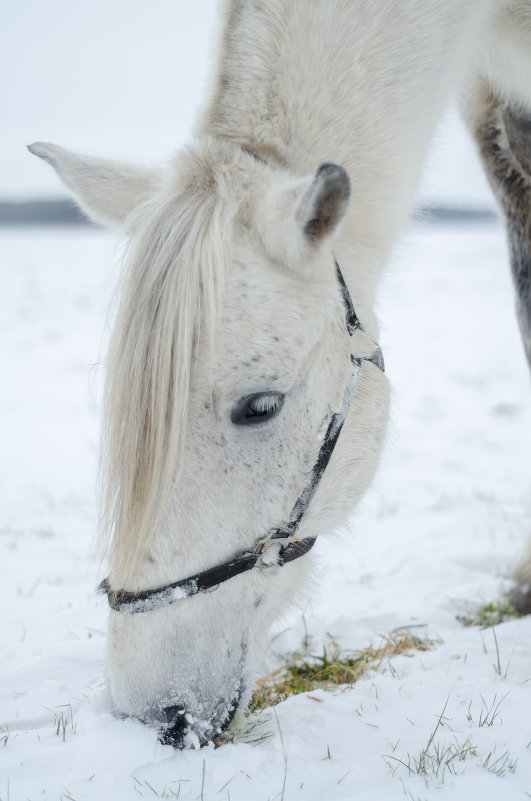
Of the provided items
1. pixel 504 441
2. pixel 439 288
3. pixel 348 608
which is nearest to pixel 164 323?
pixel 348 608

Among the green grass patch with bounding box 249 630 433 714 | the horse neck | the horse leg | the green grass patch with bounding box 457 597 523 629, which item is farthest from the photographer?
the horse leg

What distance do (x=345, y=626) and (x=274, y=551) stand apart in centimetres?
107

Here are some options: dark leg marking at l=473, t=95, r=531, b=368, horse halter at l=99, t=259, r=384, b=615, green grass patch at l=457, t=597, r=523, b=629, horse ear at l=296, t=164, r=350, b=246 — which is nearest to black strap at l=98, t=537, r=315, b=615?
horse halter at l=99, t=259, r=384, b=615

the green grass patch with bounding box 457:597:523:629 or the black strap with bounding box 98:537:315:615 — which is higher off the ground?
the black strap with bounding box 98:537:315:615

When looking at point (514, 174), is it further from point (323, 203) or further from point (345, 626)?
point (345, 626)

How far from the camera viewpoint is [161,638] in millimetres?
1575

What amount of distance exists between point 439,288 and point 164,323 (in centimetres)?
1466

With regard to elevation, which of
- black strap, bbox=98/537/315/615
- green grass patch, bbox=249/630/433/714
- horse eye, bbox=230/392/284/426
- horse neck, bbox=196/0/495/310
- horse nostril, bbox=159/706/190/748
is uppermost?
horse neck, bbox=196/0/495/310

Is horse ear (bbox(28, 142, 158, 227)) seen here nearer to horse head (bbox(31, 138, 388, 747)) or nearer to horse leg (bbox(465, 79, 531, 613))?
horse head (bbox(31, 138, 388, 747))

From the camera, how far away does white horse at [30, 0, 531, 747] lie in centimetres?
158

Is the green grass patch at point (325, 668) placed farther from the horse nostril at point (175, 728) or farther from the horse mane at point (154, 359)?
the horse mane at point (154, 359)

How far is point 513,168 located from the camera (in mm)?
3000

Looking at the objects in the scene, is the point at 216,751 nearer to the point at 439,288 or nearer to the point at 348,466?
the point at 348,466

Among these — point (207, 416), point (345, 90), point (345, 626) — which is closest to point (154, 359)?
point (207, 416)
